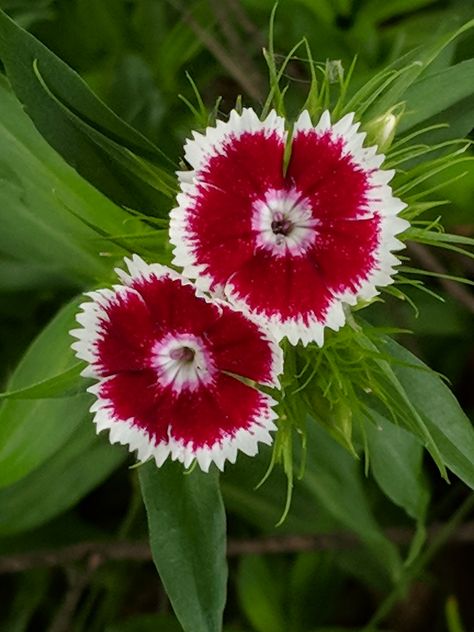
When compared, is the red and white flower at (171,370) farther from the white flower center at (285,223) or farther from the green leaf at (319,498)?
the green leaf at (319,498)

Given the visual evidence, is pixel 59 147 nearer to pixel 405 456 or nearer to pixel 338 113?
pixel 338 113

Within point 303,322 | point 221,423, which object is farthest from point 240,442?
point 303,322

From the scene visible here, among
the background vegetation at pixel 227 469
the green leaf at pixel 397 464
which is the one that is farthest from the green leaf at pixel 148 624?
the green leaf at pixel 397 464

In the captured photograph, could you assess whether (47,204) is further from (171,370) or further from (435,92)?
(435,92)

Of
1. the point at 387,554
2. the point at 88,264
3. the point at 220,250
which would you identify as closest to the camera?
the point at 220,250

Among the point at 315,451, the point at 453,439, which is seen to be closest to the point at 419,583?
the point at 315,451
